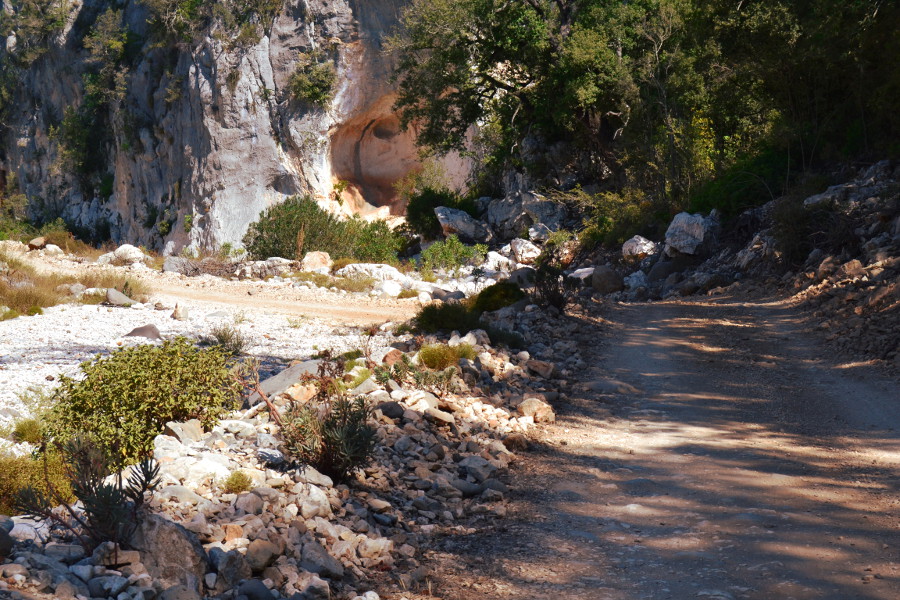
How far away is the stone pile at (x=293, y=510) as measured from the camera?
10.3 feet

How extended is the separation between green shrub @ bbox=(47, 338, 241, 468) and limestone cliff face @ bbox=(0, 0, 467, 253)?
27.7m

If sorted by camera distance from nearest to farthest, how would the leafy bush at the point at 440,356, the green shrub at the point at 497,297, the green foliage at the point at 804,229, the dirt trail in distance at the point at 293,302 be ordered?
the leafy bush at the point at 440,356, the green shrub at the point at 497,297, the green foliage at the point at 804,229, the dirt trail in distance at the point at 293,302

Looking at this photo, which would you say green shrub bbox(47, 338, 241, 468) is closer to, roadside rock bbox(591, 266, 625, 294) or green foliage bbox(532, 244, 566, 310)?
green foliage bbox(532, 244, 566, 310)

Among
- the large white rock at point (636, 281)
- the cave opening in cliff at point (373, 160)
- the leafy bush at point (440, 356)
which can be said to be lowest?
the leafy bush at point (440, 356)

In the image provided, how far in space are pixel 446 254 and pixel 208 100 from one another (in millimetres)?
16563

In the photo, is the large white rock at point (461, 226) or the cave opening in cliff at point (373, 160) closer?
the large white rock at point (461, 226)

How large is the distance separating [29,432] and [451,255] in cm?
2001

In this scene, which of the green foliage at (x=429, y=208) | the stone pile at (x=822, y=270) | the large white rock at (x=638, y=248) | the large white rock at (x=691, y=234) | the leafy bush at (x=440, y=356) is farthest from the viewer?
the green foliage at (x=429, y=208)

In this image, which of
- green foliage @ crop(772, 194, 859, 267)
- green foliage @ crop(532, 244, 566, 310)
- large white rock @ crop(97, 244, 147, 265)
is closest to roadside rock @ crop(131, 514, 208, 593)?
green foliage @ crop(532, 244, 566, 310)

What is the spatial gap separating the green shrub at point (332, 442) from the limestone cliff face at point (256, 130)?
94.7 ft

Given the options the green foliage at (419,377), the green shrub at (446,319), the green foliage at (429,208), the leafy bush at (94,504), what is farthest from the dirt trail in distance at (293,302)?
the green foliage at (429,208)

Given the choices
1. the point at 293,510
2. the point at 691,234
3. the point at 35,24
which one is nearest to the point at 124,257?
the point at 691,234

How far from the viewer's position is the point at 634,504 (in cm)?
464

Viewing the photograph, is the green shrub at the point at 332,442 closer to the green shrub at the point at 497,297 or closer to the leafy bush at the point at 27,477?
the leafy bush at the point at 27,477
